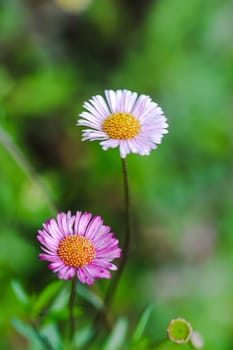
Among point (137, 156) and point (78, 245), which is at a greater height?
point (137, 156)

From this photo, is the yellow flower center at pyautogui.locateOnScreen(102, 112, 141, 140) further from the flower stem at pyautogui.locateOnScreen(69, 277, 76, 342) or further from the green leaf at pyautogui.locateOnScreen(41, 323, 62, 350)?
the green leaf at pyautogui.locateOnScreen(41, 323, 62, 350)

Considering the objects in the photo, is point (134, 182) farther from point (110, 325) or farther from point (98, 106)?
point (98, 106)

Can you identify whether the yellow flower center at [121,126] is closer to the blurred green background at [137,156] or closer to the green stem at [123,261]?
the green stem at [123,261]

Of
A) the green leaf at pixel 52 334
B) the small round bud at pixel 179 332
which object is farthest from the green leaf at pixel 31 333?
the small round bud at pixel 179 332

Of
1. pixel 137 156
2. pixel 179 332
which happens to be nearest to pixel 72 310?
pixel 179 332

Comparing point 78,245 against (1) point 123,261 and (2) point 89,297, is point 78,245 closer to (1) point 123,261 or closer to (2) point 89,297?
(1) point 123,261

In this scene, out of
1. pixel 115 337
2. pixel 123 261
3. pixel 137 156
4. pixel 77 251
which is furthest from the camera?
pixel 137 156

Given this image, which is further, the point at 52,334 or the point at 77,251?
the point at 52,334
